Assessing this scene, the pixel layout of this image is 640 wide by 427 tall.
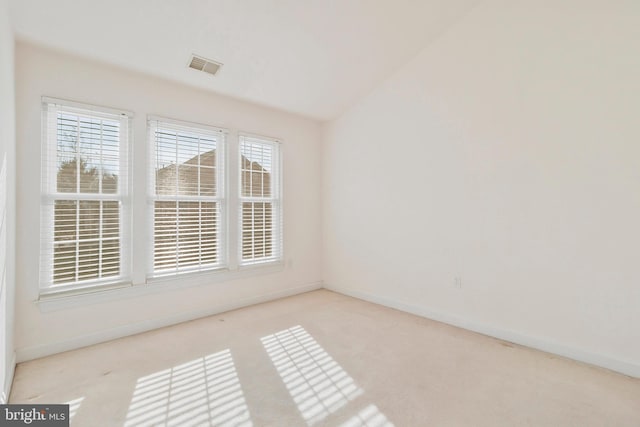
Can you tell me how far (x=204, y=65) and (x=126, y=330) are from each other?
2643mm

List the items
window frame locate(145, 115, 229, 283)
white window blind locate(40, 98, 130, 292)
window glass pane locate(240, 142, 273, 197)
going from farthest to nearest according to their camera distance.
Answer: window glass pane locate(240, 142, 273, 197) < window frame locate(145, 115, 229, 283) < white window blind locate(40, 98, 130, 292)

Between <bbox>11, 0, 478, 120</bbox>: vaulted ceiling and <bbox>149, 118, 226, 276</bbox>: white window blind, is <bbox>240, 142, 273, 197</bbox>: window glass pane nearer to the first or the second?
<bbox>149, 118, 226, 276</bbox>: white window blind

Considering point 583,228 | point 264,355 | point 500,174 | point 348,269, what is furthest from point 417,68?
point 264,355

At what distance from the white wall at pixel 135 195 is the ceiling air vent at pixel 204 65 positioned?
36 centimetres

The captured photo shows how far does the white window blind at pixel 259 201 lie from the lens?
150 inches

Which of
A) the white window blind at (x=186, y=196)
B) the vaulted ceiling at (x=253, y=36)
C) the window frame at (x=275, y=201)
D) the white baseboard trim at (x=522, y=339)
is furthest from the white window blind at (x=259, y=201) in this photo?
the white baseboard trim at (x=522, y=339)

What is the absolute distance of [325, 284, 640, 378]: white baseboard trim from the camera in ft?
7.49

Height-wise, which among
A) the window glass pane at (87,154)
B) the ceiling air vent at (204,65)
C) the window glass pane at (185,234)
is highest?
the ceiling air vent at (204,65)

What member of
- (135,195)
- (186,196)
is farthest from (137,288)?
(186,196)

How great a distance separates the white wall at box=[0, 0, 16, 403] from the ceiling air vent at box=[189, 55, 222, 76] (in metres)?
1.24

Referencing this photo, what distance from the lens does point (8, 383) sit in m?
2.02

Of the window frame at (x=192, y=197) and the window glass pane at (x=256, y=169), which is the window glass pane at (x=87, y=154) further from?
the window glass pane at (x=256, y=169)

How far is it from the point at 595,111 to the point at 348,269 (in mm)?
3037

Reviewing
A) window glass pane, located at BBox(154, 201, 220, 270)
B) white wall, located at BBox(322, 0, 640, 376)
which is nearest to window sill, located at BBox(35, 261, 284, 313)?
window glass pane, located at BBox(154, 201, 220, 270)
